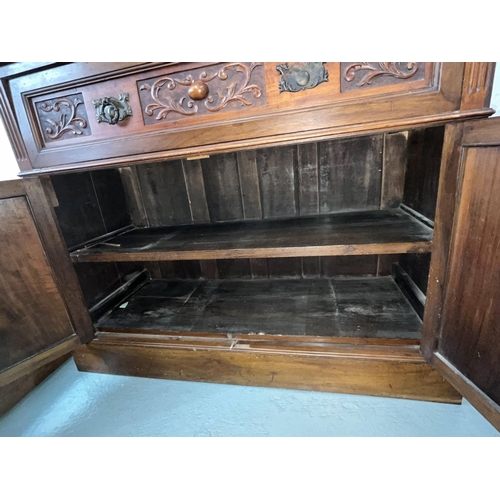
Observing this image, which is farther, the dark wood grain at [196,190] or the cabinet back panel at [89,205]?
the dark wood grain at [196,190]

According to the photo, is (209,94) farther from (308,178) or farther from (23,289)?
(23,289)

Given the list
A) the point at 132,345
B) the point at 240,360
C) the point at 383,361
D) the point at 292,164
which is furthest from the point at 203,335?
the point at 292,164

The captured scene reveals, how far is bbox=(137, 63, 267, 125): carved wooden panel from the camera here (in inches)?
20.8

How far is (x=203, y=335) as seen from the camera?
32.5 inches

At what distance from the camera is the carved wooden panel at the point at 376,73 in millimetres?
464

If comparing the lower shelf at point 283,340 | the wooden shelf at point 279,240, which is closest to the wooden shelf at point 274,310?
the lower shelf at point 283,340

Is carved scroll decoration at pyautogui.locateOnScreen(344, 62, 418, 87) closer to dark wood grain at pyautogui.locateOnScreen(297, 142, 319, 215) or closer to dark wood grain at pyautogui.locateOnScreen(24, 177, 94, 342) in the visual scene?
dark wood grain at pyautogui.locateOnScreen(297, 142, 319, 215)

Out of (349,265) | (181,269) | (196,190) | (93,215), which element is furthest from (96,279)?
(349,265)

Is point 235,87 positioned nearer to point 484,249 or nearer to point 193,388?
point 484,249

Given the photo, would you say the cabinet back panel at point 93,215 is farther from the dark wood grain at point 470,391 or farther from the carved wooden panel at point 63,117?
the dark wood grain at point 470,391

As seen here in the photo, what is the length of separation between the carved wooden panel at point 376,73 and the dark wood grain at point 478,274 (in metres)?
0.18

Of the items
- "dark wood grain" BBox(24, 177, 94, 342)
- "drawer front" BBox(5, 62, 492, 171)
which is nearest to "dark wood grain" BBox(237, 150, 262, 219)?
"drawer front" BBox(5, 62, 492, 171)

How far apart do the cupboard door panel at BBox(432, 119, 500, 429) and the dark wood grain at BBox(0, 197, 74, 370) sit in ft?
3.41

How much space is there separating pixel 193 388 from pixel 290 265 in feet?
1.95
